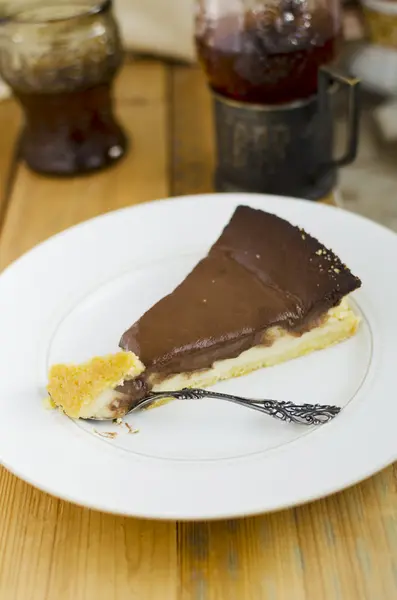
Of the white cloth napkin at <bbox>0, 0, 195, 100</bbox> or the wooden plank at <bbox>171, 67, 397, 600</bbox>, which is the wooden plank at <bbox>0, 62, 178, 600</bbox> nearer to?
the wooden plank at <bbox>171, 67, 397, 600</bbox>

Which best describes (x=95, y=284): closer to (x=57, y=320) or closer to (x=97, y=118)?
(x=57, y=320)

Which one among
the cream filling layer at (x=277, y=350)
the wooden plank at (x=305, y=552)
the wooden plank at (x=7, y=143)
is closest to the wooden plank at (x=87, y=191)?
the wooden plank at (x=7, y=143)

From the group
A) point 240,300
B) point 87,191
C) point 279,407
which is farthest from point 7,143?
point 279,407

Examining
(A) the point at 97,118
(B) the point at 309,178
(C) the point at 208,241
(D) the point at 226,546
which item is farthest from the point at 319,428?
(A) the point at 97,118

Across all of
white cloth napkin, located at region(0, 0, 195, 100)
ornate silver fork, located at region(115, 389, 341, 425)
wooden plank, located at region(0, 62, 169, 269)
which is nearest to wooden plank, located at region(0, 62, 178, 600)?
ornate silver fork, located at region(115, 389, 341, 425)

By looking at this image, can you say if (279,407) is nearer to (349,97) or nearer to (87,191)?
(349,97)

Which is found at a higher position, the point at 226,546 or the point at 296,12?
the point at 296,12
